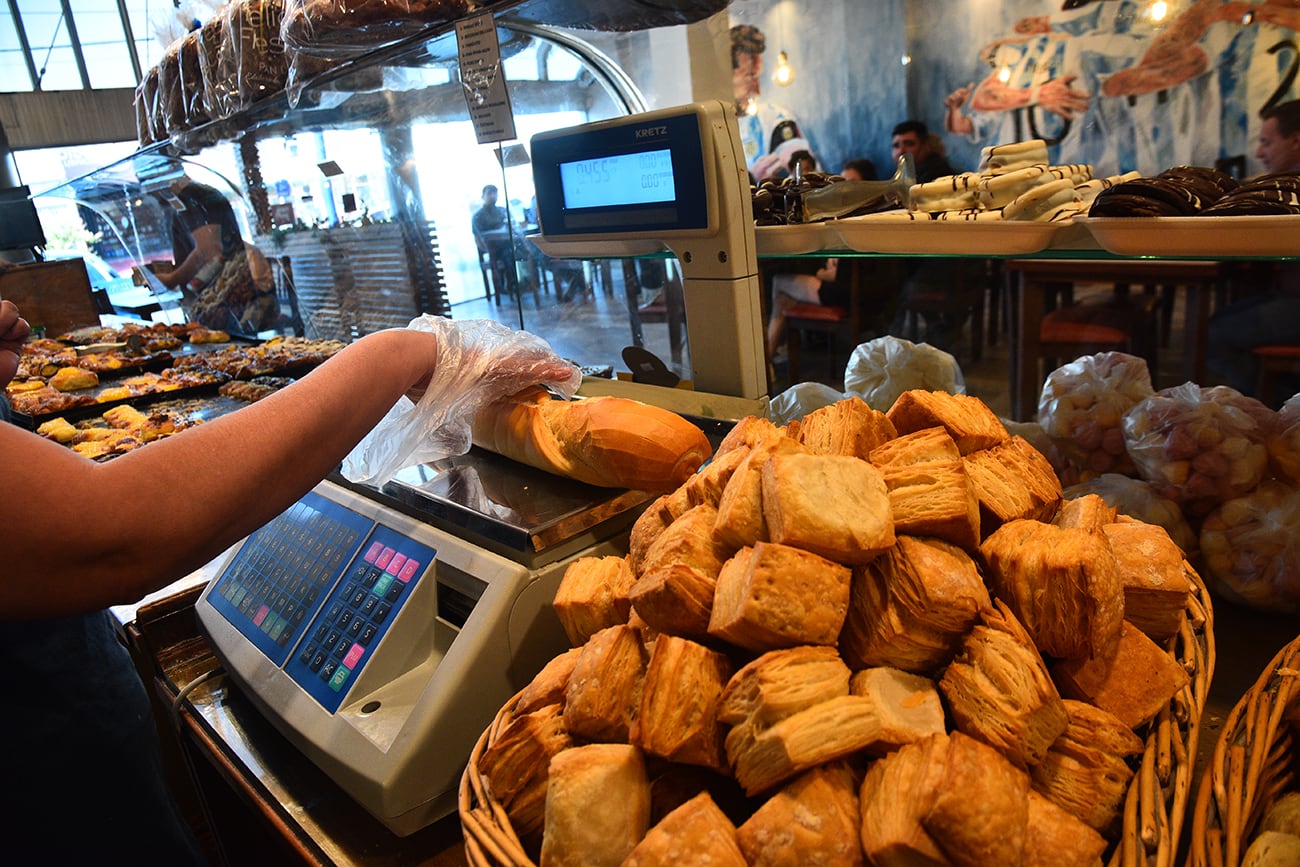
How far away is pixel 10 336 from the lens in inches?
61.6

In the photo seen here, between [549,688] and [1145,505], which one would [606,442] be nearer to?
[549,688]

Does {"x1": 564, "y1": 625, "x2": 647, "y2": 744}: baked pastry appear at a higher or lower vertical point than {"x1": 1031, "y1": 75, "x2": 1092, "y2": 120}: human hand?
lower

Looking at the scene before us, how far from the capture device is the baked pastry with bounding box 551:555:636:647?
2.97 feet

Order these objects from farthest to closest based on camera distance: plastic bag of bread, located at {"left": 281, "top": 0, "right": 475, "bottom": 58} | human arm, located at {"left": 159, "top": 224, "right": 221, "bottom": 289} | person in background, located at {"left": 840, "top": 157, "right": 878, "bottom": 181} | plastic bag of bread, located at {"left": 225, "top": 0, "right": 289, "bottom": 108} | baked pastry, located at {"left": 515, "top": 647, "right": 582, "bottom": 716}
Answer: person in background, located at {"left": 840, "top": 157, "right": 878, "bottom": 181} → human arm, located at {"left": 159, "top": 224, "right": 221, "bottom": 289} → plastic bag of bread, located at {"left": 225, "top": 0, "right": 289, "bottom": 108} → plastic bag of bread, located at {"left": 281, "top": 0, "right": 475, "bottom": 58} → baked pastry, located at {"left": 515, "top": 647, "right": 582, "bottom": 716}

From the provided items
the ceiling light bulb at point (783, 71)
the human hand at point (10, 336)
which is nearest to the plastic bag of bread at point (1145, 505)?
the human hand at point (10, 336)

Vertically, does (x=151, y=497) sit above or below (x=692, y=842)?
above

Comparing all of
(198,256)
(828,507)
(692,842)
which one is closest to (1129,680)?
(828,507)

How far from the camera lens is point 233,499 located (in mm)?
761

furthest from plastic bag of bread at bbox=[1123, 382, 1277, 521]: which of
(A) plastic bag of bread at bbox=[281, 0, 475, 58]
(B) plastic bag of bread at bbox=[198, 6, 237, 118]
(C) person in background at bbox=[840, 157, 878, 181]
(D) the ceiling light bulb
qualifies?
(D) the ceiling light bulb

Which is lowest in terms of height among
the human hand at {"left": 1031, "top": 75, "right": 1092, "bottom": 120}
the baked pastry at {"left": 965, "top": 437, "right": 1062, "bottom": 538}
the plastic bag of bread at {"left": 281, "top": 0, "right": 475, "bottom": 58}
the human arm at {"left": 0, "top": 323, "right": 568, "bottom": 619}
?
the baked pastry at {"left": 965, "top": 437, "right": 1062, "bottom": 538}

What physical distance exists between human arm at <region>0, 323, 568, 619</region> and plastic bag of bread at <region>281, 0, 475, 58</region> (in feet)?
4.13

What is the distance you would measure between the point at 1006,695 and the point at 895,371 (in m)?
1.06

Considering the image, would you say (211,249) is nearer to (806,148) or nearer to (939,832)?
(939,832)

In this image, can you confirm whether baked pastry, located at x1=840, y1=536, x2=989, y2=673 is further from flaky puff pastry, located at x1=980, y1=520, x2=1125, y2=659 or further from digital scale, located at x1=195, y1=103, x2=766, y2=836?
digital scale, located at x1=195, y1=103, x2=766, y2=836
